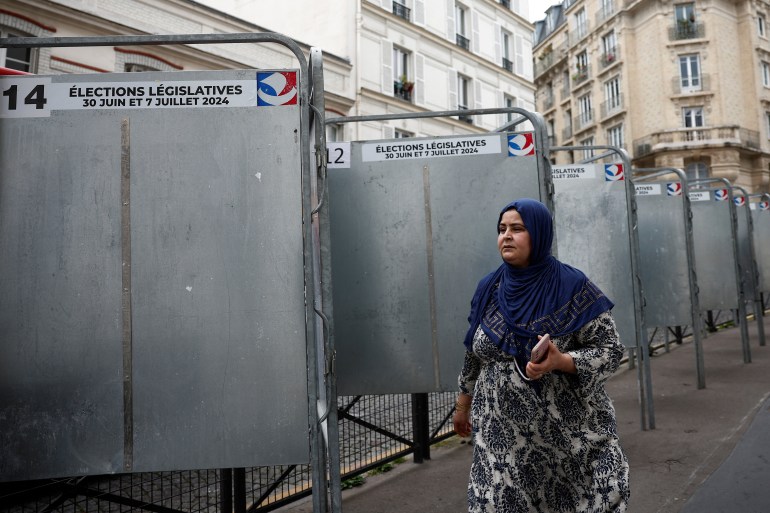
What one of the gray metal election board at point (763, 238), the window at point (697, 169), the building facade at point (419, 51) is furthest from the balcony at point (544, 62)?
the gray metal election board at point (763, 238)

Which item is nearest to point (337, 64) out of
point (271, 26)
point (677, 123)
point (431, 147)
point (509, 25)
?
point (271, 26)

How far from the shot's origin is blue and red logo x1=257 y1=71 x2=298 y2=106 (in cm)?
263

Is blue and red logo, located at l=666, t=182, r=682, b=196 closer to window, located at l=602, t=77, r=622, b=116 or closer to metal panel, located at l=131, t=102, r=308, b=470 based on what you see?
metal panel, located at l=131, t=102, r=308, b=470

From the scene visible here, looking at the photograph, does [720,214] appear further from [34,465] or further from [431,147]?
[34,465]

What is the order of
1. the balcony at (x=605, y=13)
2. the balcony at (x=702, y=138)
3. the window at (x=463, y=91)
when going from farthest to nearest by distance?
the balcony at (x=605, y=13) < the balcony at (x=702, y=138) < the window at (x=463, y=91)

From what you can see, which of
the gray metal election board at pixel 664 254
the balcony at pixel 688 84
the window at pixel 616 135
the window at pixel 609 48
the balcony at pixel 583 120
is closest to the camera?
the gray metal election board at pixel 664 254

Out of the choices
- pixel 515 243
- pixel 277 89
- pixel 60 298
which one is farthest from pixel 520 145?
pixel 60 298

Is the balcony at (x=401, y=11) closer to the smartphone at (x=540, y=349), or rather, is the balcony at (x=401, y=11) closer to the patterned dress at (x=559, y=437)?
the patterned dress at (x=559, y=437)

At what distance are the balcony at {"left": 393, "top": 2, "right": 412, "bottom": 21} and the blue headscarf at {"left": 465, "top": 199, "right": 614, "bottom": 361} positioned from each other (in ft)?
66.1

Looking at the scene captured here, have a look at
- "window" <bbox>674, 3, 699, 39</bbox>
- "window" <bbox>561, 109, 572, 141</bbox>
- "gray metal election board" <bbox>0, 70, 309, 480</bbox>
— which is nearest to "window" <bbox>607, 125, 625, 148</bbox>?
"window" <bbox>561, 109, 572, 141</bbox>

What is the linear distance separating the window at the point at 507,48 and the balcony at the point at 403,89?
6522 mm

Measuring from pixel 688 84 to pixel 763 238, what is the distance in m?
23.4

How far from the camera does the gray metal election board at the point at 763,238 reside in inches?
491

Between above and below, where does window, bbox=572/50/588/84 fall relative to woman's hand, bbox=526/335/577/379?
above
